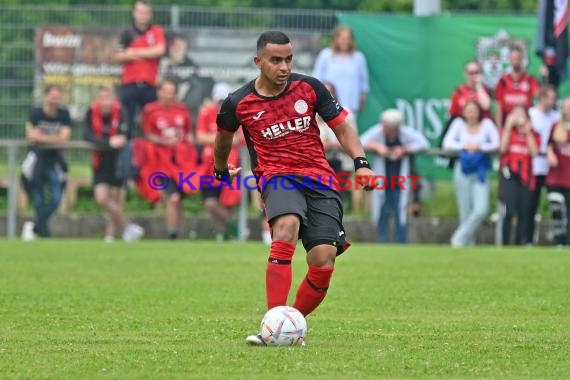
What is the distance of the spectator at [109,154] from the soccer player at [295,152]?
12.2m

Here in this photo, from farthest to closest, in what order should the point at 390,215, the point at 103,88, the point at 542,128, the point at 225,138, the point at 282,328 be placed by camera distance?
1. the point at 103,88
2. the point at 390,215
3. the point at 542,128
4. the point at 225,138
5. the point at 282,328

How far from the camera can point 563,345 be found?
8789mm

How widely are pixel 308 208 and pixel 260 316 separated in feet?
5.62

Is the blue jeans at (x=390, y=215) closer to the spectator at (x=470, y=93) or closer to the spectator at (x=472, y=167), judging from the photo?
the spectator at (x=472, y=167)

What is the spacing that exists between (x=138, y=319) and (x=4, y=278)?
4.10 metres

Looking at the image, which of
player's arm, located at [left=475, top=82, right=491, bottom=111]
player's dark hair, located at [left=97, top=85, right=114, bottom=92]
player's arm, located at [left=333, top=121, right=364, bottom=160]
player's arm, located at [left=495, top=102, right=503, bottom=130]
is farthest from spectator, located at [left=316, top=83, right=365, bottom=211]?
player's arm, located at [left=333, top=121, right=364, bottom=160]

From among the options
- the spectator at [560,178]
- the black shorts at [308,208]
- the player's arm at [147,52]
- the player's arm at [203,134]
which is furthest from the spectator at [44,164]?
the black shorts at [308,208]

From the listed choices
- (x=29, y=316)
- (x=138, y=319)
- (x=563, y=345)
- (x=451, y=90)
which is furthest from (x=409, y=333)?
(x=451, y=90)

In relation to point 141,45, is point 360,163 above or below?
below

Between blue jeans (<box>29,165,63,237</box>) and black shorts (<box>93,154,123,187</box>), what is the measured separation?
636mm

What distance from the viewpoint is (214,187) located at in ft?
71.9

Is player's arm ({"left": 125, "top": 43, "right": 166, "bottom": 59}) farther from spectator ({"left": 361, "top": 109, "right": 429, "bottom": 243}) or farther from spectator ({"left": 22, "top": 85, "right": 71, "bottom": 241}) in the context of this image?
spectator ({"left": 361, "top": 109, "right": 429, "bottom": 243})

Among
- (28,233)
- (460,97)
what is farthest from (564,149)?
(28,233)

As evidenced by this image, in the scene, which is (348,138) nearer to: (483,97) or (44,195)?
(483,97)
